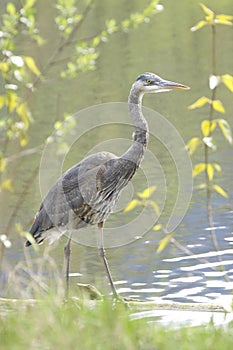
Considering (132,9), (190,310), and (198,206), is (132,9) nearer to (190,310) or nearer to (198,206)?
(198,206)

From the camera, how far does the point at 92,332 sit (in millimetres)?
4809

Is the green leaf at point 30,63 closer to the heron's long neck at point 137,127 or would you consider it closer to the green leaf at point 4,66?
the green leaf at point 4,66

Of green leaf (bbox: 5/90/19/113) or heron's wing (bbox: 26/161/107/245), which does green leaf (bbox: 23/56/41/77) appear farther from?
heron's wing (bbox: 26/161/107/245)

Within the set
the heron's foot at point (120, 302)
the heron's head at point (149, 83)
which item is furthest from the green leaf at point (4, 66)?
the heron's head at point (149, 83)

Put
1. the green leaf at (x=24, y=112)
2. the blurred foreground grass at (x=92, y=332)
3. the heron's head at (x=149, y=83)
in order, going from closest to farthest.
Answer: the blurred foreground grass at (x=92, y=332) → the green leaf at (x=24, y=112) → the heron's head at (x=149, y=83)

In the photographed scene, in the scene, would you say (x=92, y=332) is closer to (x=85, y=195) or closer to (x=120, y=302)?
(x=120, y=302)

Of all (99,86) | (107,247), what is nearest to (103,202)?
(107,247)

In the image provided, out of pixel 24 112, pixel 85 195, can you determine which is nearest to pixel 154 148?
pixel 85 195

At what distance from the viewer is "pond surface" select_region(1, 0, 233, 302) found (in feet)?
37.7

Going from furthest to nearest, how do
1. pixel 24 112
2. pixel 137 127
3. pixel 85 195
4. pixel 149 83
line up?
pixel 85 195, pixel 137 127, pixel 149 83, pixel 24 112

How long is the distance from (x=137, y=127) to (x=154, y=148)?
10.1 m

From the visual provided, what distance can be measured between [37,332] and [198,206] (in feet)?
33.5

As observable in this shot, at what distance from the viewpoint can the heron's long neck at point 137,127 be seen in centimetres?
955

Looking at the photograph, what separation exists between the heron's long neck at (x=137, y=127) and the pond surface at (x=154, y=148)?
101 centimetres
